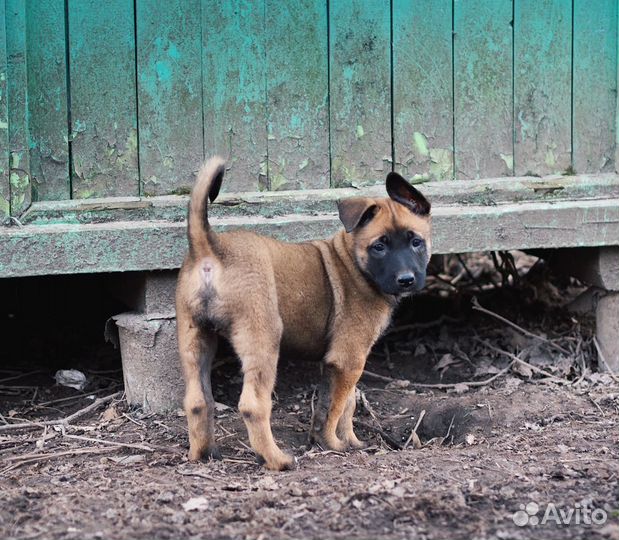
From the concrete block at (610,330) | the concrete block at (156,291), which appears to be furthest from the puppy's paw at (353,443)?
the concrete block at (610,330)

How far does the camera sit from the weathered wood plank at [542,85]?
238 inches

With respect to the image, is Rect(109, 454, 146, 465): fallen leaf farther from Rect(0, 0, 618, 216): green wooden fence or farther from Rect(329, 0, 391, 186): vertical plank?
Rect(329, 0, 391, 186): vertical plank

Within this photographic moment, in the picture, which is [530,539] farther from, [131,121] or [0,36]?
[0,36]

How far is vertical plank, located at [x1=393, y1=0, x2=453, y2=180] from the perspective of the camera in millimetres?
5863

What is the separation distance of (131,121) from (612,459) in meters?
3.06

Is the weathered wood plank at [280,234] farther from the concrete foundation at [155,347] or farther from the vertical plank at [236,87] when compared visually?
the vertical plank at [236,87]

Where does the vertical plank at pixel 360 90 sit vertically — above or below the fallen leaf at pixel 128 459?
above

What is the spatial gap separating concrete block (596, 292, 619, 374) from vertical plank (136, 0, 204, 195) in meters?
2.73

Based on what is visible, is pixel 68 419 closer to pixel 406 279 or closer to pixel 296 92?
pixel 406 279

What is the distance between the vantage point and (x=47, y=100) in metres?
5.38

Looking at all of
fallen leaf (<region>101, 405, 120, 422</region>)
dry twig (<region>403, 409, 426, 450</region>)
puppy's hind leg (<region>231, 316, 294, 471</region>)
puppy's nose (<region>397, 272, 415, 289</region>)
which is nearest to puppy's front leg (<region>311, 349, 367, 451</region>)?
dry twig (<region>403, 409, 426, 450</region>)

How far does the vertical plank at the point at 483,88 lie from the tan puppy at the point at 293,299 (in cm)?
103

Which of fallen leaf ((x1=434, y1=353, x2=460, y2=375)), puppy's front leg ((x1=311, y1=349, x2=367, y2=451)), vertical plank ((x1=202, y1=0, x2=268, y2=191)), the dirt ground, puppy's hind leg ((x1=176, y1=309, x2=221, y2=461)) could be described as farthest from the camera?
fallen leaf ((x1=434, y1=353, x2=460, y2=375))

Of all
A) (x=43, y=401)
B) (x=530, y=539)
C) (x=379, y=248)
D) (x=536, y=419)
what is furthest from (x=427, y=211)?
(x=43, y=401)
